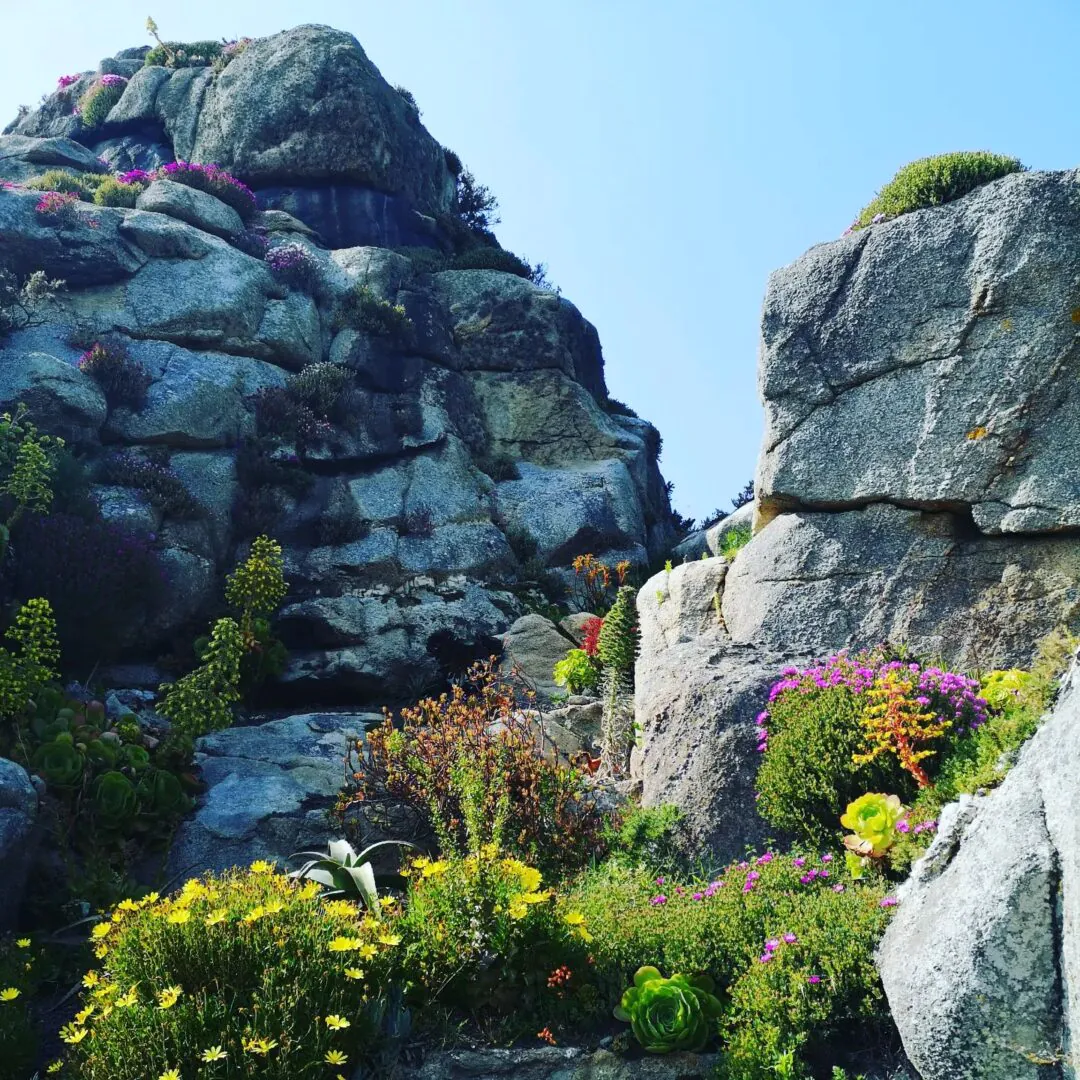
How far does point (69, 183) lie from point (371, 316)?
7665 mm

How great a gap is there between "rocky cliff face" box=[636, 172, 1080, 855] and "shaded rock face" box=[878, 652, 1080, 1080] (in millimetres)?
4442

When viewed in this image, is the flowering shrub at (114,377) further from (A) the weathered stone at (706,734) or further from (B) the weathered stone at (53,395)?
(A) the weathered stone at (706,734)

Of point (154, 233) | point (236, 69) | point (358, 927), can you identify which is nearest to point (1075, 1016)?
point (358, 927)

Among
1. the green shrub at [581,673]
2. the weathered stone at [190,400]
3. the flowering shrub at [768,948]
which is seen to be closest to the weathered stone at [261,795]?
the green shrub at [581,673]

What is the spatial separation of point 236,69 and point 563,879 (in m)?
29.0

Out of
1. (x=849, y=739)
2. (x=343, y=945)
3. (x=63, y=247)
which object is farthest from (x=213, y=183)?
(x=343, y=945)

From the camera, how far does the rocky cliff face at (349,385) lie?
16062 mm

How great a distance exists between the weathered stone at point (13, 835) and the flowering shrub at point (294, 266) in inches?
662

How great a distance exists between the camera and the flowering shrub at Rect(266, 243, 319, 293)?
21938 mm

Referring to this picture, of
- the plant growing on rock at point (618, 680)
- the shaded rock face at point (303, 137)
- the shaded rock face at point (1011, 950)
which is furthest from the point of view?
the shaded rock face at point (303, 137)

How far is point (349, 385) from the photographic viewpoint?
2019 centimetres

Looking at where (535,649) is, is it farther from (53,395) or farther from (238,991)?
(238,991)

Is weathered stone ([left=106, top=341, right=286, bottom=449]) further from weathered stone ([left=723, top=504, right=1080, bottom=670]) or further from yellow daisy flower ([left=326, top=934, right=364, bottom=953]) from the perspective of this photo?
yellow daisy flower ([left=326, top=934, right=364, bottom=953])

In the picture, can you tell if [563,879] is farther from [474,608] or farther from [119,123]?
[119,123]
